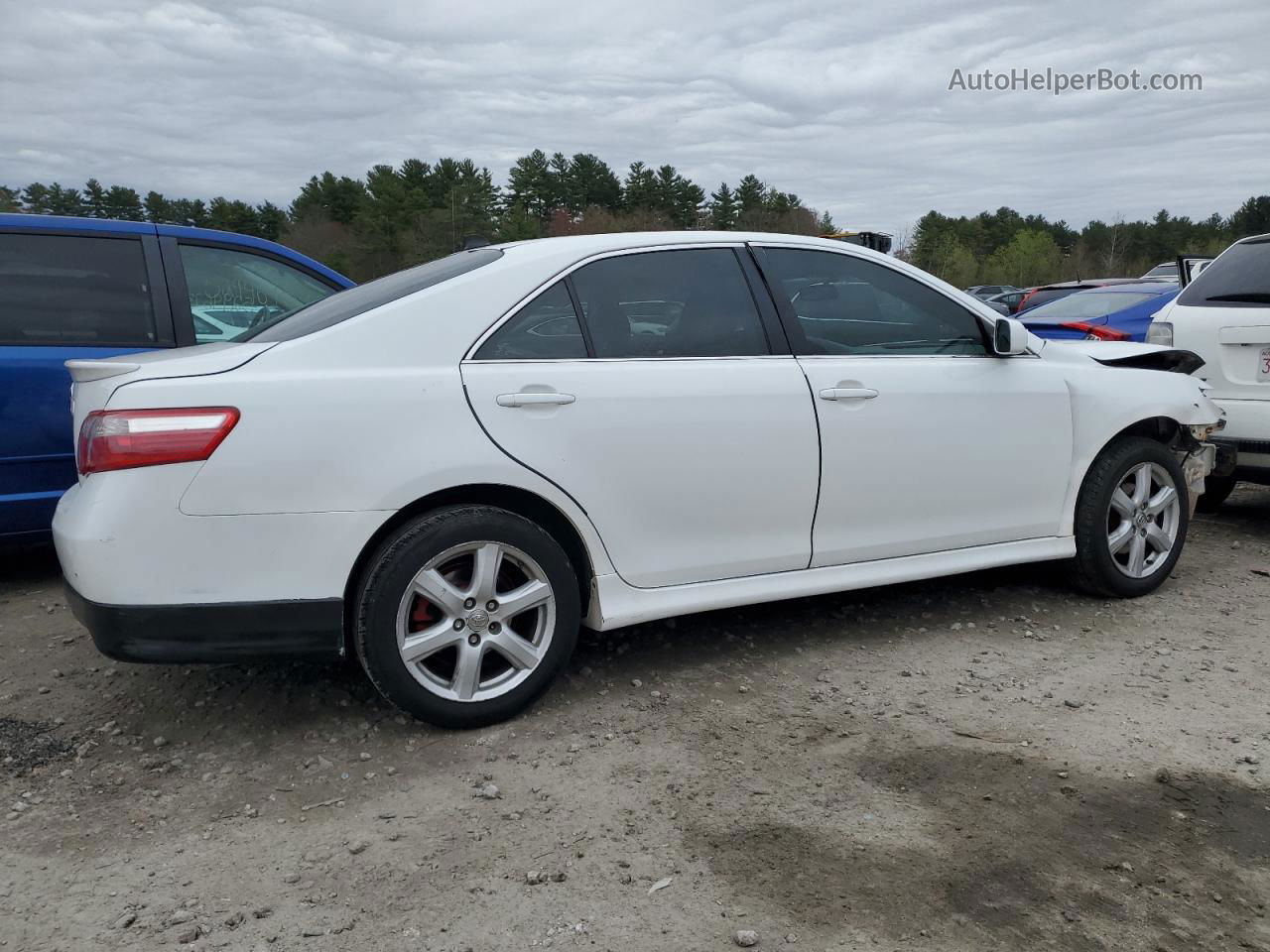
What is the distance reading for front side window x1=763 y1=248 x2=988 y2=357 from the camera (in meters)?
4.00

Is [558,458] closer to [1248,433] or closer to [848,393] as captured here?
[848,393]

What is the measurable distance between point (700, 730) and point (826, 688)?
601 millimetres

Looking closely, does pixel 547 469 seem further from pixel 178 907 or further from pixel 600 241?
pixel 178 907

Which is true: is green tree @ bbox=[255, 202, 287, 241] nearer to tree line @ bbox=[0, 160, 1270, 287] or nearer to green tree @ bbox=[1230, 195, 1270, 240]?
tree line @ bbox=[0, 160, 1270, 287]

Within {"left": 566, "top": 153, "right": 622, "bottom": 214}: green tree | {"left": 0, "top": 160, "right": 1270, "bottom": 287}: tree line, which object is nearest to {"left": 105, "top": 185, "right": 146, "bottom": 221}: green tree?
{"left": 0, "top": 160, "right": 1270, "bottom": 287}: tree line

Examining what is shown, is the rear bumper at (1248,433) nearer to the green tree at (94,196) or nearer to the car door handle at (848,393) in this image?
the car door handle at (848,393)

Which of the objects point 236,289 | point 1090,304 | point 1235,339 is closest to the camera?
point 236,289

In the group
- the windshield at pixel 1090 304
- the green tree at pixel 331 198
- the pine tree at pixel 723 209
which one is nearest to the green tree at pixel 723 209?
the pine tree at pixel 723 209

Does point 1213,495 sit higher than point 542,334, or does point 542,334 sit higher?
point 542,334

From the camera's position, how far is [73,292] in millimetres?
4934

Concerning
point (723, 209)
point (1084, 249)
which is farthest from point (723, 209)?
point (1084, 249)

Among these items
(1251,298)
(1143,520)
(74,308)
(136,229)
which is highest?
(136,229)

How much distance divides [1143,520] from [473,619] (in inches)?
125

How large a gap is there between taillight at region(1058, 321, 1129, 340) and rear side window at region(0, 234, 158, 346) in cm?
645
